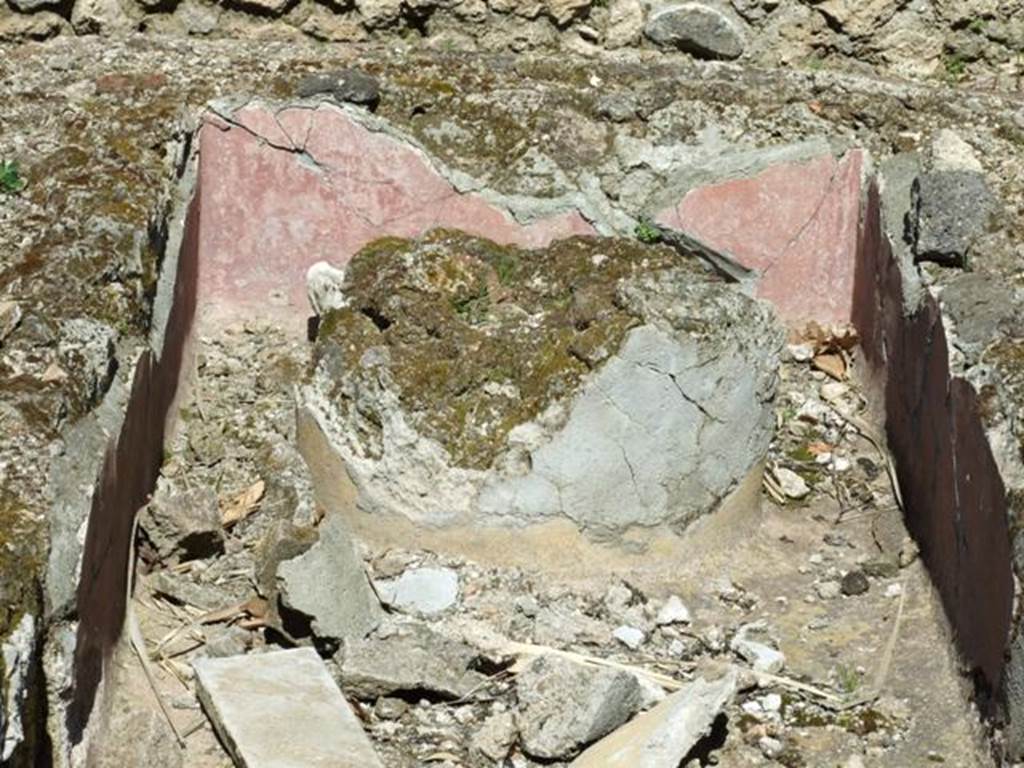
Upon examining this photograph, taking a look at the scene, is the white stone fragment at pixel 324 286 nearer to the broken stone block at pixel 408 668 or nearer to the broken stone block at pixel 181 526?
the broken stone block at pixel 181 526

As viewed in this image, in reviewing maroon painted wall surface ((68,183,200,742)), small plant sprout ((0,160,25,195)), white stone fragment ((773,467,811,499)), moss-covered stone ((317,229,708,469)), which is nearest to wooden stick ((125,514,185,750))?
maroon painted wall surface ((68,183,200,742))

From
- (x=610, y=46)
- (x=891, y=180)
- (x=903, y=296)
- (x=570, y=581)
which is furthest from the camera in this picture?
(x=610, y=46)

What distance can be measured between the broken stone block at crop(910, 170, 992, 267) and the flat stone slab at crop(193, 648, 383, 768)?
83.9 inches

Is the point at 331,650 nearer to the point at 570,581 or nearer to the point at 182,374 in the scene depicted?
the point at 570,581

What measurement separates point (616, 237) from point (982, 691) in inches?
75.7

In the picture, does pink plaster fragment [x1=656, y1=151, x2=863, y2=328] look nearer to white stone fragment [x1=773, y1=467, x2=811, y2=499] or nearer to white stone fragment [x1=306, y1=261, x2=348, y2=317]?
white stone fragment [x1=773, y1=467, x2=811, y2=499]

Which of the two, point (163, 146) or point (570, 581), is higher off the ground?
point (163, 146)

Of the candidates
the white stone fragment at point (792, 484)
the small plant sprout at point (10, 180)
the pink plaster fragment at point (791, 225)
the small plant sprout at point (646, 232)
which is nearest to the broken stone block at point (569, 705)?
the white stone fragment at point (792, 484)

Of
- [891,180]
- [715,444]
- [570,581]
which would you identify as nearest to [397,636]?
[570,581]

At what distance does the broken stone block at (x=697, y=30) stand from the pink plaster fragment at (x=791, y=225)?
657mm

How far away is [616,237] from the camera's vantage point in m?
6.43

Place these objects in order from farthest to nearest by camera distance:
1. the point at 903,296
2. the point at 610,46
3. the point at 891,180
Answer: the point at 610,46
the point at 891,180
the point at 903,296

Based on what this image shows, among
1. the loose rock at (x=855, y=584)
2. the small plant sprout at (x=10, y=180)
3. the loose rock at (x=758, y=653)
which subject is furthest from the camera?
the small plant sprout at (x=10, y=180)

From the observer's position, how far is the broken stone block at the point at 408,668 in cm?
513
